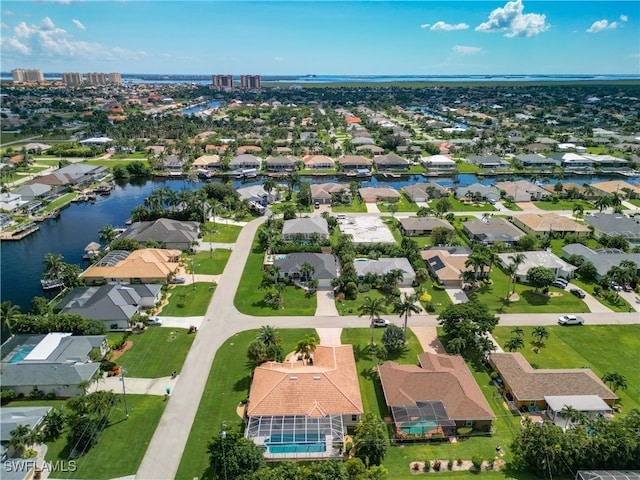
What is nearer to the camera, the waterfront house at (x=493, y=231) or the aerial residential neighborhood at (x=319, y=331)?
the aerial residential neighborhood at (x=319, y=331)

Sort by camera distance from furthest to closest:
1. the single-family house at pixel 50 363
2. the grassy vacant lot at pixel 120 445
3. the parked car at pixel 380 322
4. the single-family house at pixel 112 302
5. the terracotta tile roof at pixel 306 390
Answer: the parked car at pixel 380 322, the single-family house at pixel 112 302, the single-family house at pixel 50 363, the terracotta tile roof at pixel 306 390, the grassy vacant lot at pixel 120 445

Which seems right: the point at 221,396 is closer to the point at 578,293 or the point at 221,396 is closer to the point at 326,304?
the point at 326,304

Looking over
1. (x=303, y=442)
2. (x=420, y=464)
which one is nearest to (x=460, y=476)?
(x=420, y=464)

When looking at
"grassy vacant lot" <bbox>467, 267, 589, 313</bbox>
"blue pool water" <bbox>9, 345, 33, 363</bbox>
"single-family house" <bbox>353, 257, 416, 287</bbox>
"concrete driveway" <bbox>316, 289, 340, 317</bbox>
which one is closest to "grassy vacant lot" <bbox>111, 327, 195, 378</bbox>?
"blue pool water" <bbox>9, 345, 33, 363</bbox>

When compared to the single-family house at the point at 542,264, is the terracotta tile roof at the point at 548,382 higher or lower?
lower

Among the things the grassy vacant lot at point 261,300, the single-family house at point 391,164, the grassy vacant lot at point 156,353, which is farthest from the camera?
the single-family house at point 391,164

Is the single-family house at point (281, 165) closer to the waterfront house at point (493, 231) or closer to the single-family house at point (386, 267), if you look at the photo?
the waterfront house at point (493, 231)

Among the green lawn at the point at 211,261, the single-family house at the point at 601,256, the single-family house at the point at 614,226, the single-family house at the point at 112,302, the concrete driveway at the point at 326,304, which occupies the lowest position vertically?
the concrete driveway at the point at 326,304

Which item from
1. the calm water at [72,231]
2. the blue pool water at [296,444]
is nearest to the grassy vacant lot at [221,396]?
the blue pool water at [296,444]

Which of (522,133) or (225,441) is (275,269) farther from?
(522,133)

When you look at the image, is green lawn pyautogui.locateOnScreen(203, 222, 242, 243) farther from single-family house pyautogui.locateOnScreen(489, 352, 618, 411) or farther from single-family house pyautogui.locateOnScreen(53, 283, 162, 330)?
single-family house pyautogui.locateOnScreen(489, 352, 618, 411)

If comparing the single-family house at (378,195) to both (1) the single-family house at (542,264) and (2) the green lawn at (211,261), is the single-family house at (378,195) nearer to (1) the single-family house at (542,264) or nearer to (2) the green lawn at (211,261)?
(1) the single-family house at (542,264)
